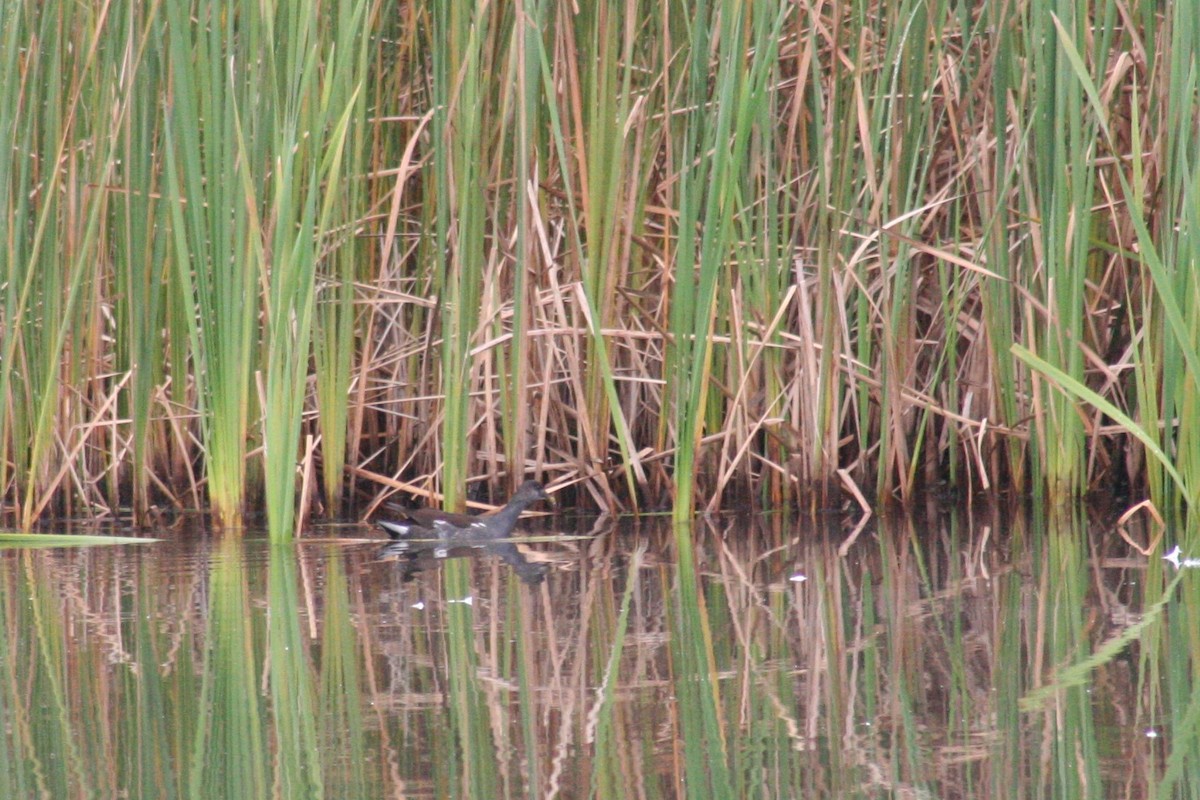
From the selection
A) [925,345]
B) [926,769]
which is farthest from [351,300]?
[926,769]

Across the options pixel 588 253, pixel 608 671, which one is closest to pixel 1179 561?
pixel 608 671

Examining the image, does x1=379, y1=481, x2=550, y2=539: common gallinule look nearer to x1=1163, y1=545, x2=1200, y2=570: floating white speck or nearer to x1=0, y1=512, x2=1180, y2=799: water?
x1=0, y1=512, x2=1180, y2=799: water

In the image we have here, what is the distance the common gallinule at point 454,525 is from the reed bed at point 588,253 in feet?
0.43

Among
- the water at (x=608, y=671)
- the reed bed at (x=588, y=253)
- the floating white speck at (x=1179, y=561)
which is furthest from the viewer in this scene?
the reed bed at (x=588, y=253)

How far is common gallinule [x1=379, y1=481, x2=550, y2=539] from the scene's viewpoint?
16.9ft

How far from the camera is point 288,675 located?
10.5ft

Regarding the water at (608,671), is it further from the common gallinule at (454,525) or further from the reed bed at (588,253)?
the reed bed at (588,253)

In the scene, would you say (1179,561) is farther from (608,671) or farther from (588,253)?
(588,253)

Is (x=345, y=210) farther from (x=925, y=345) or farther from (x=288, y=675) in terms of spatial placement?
(x=288, y=675)

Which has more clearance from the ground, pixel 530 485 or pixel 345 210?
pixel 345 210

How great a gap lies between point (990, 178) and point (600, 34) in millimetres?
1440

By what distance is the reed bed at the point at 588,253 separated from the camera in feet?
16.3

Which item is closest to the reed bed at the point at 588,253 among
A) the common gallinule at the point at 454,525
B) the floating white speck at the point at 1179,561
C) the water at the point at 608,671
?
the common gallinule at the point at 454,525

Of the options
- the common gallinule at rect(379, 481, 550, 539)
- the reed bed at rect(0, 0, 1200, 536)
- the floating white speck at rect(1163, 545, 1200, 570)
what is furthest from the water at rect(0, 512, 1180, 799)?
the reed bed at rect(0, 0, 1200, 536)
